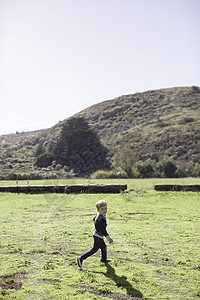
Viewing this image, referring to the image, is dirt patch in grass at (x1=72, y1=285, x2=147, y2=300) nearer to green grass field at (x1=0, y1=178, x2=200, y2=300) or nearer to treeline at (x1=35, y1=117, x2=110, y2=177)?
green grass field at (x1=0, y1=178, x2=200, y2=300)

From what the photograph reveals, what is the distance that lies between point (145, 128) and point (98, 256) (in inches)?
2096

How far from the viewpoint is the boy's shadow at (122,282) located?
402 centimetres

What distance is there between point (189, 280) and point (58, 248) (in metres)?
3.09

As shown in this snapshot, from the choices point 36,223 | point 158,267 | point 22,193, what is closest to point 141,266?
point 158,267

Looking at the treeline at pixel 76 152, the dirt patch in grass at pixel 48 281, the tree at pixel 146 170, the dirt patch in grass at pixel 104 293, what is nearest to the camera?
the dirt patch in grass at pixel 104 293

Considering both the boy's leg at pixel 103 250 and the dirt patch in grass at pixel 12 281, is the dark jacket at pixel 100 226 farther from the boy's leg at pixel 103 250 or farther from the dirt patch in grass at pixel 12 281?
the dirt patch in grass at pixel 12 281

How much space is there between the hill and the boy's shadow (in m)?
32.2

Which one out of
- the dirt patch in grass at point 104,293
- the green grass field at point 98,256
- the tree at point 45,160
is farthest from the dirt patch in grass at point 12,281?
the tree at point 45,160

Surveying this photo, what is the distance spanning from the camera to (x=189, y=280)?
446 centimetres

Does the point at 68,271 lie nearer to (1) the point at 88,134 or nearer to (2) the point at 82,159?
(2) the point at 82,159

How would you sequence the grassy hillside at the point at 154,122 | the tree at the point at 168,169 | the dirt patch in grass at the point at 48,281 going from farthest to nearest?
the grassy hillside at the point at 154,122
the tree at the point at 168,169
the dirt patch in grass at the point at 48,281

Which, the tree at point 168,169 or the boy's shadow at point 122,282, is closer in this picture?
the boy's shadow at point 122,282

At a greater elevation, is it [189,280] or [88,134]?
[88,134]

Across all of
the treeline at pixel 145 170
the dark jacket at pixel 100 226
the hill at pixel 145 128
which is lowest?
the treeline at pixel 145 170
